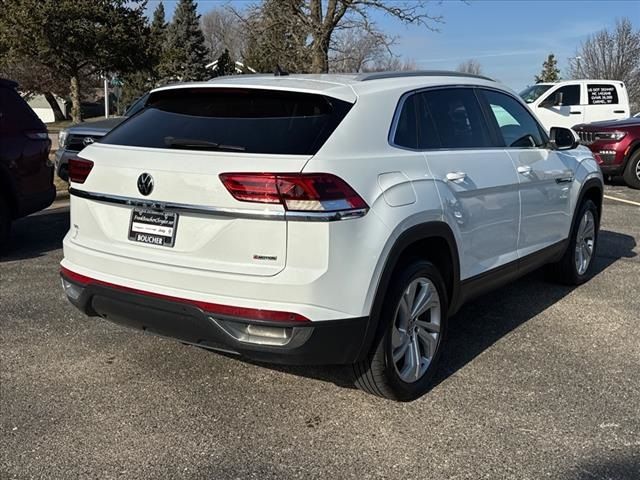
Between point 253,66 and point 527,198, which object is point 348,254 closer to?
point 527,198

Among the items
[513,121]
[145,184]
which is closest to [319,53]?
[513,121]

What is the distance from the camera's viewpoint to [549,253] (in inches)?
205

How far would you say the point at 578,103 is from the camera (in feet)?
58.4

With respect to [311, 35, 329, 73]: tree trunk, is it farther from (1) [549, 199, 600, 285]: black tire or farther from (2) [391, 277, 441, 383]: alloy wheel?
(2) [391, 277, 441, 383]: alloy wheel

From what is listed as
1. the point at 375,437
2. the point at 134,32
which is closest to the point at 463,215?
the point at 375,437

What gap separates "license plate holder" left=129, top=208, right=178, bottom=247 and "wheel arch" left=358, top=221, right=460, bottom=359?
3.37 feet

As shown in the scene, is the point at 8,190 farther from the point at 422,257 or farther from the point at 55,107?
the point at 55,107

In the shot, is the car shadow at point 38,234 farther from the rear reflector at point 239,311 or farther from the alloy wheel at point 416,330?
the alloy wheel at point 416,330

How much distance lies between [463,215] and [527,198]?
985 mm

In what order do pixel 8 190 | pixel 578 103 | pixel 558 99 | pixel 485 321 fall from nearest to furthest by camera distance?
pixel 485 321 → pixel 8 190 → pixel 558 99 → pixel 578 103

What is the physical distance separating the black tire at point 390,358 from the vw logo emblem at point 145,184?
1.28 m

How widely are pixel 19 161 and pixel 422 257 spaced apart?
16.4 ft

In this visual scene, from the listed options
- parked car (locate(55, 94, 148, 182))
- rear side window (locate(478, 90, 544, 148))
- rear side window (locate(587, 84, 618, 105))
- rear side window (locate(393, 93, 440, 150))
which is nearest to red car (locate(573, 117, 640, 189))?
rear side window (locate(587, 84, 618, 105))

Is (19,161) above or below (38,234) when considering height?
above
